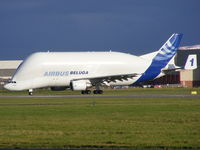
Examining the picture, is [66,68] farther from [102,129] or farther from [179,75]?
[102,129]

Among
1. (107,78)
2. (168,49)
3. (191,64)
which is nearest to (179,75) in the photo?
(191,64)

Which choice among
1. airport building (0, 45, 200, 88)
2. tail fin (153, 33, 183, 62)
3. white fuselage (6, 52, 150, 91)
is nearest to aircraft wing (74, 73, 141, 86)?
white fuselage (6, 52, 150, 91)

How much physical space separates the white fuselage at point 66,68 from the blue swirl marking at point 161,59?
1005 mm

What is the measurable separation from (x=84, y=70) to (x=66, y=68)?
8.98 ft

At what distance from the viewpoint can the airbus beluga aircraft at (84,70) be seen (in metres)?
85.9

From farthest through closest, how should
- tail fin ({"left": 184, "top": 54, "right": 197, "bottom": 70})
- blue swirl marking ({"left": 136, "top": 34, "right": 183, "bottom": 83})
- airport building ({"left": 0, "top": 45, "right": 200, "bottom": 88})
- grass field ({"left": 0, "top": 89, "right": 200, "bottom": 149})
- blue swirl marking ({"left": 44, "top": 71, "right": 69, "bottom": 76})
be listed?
1. airport building ({"left": 0, "top": 45, "right": 200, "bottom": 88})
2. tail fin ({"left": 184, "top": 54, "right": 197, "bottom": 70})
3. blue swirl marking ({"left": 136, "top": 34, "right": 183, "bottom": 83})
4. blue swirl marking ({"left": 44, "top": 71, "right": 69, "bottom": 76})
5. grass field ({"left": 0, "top": 89, "right": 200, "bottom": 149})

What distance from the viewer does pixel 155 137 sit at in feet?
85.1

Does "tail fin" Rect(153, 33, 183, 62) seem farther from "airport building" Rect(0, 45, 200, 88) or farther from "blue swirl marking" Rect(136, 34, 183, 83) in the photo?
"airport building" Rect(0, 45, 200, 88)

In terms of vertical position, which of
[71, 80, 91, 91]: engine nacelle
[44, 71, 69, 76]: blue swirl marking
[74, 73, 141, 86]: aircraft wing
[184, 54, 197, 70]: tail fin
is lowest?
[71, 80, 91, 91]: engine nacelle

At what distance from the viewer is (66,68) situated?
86.6m

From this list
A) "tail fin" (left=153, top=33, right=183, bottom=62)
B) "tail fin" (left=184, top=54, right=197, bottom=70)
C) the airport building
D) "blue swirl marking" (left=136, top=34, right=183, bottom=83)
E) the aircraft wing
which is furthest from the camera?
the airport building

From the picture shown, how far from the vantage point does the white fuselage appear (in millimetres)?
86062

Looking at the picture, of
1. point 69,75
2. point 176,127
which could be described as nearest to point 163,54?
point 69,75

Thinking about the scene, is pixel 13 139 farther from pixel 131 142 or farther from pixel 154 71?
pixel 154 71
